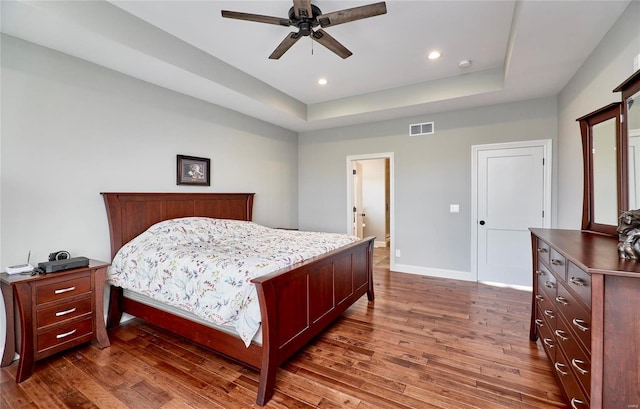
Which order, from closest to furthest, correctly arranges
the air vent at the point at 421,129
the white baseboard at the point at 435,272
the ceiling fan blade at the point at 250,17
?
the ceiling fan blade at the point at 250,17 → the white baseboard at the point at 435,272 → the air vent at the point at 421,129

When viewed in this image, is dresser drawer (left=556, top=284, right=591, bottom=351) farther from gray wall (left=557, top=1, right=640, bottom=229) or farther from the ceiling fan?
the ceiling fan

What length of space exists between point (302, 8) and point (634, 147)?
7.80 ft

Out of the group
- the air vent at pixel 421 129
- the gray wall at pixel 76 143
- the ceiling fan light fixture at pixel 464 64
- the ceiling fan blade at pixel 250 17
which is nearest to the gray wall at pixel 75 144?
the gray wall at pixel 76 143

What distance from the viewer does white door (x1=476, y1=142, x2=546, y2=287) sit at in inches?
154

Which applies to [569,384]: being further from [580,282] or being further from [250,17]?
[250,17]

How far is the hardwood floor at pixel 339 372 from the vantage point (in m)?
1.83

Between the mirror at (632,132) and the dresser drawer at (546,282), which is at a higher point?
the mirror at (632,132)

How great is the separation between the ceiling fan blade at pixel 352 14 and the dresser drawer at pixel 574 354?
7.37 feet

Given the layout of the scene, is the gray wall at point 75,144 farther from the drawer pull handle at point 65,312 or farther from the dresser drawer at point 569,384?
the dresser drawer at point 569,384

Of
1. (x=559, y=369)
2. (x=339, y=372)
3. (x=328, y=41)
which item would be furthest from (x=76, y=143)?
(x=559, y=369)

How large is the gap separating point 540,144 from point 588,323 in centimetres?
346

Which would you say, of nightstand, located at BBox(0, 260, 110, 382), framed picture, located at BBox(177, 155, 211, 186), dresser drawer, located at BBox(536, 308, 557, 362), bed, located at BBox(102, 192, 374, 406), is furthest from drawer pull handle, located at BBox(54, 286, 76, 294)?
dresser drawer, located at BBox(536, 308, 557, 362)

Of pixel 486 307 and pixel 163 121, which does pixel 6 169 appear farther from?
pixel 486 307

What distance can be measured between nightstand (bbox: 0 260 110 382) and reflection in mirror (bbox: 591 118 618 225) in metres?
4.00
